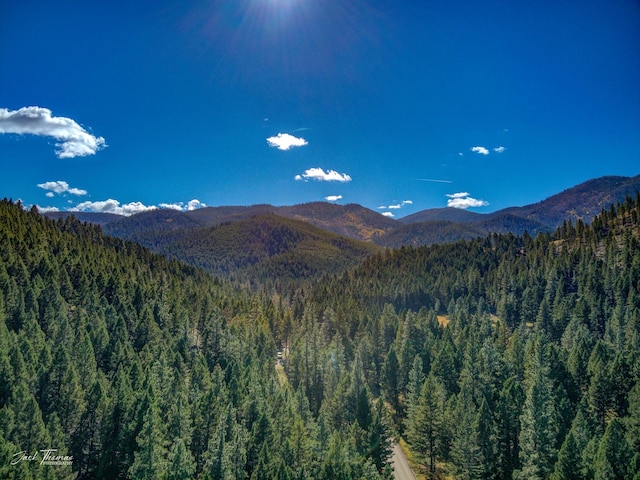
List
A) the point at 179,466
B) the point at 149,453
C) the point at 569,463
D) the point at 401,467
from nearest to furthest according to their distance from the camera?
the point at 179,466, the point at 569,463, the point at 149,453, the point at 401,467

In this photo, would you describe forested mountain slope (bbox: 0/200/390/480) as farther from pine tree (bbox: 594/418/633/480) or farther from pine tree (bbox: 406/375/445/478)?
pine tree (bbox: 594/418/633/480)

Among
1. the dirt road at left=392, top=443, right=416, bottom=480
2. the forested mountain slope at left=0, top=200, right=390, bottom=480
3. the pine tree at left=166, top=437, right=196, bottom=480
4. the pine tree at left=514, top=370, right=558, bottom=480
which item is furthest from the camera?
the dirt road at left=392, top=443, right=416, bottom=480

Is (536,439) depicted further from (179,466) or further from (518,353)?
(179,466)

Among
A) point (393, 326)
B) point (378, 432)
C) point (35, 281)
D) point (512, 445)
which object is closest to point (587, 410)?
point (512, 445)

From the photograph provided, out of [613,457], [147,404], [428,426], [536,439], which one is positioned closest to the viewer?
[613,457]

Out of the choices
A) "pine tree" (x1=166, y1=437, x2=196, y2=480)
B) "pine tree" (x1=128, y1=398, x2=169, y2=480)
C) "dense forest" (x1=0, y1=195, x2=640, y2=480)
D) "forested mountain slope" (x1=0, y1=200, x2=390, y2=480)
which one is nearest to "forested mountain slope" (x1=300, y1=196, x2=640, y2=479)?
"dense forest" (x1=0, y1=195, x2=640, y2=480)

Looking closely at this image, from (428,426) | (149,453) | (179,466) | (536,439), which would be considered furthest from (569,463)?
(149,453)
